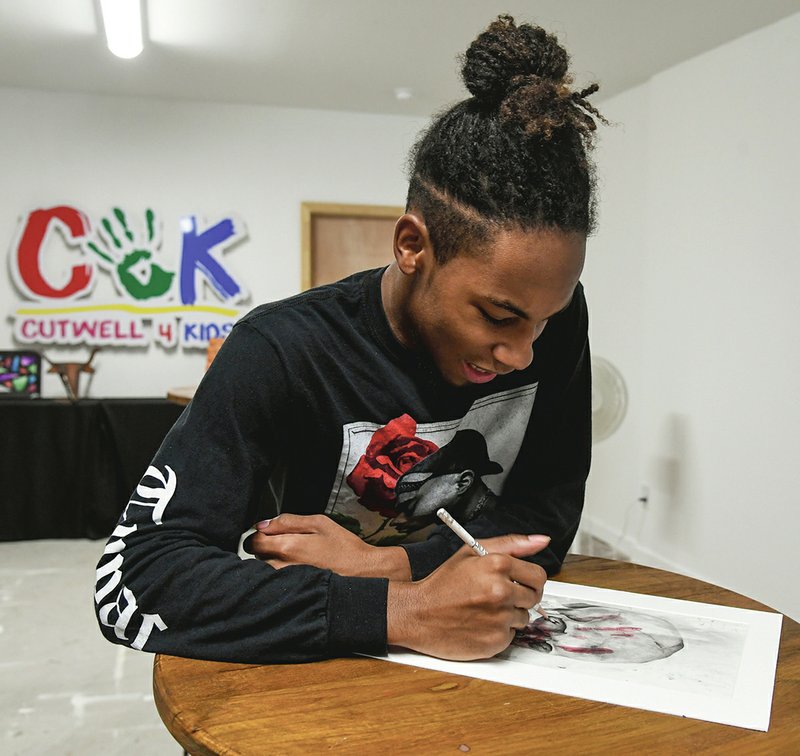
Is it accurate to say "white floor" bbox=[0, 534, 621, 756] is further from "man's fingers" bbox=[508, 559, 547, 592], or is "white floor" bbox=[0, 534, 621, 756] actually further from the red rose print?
"man's fingers" bbox=[508, 559, 547, 592]

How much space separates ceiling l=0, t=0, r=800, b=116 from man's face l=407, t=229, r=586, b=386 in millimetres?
2475

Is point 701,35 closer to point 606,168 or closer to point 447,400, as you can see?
point 606,168

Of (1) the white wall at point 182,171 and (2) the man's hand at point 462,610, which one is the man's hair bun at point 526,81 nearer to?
(2) the man's hand at point 462,610

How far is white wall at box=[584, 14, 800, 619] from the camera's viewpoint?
11.3 ft

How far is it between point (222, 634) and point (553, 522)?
539 millimetres

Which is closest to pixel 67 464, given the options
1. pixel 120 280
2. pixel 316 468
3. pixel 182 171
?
pixel 120 280

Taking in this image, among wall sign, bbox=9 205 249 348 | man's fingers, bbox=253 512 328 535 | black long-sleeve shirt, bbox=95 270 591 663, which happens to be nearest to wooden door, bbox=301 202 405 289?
wall sign, bbox=9 205 249 348

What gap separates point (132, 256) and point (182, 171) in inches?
26.7

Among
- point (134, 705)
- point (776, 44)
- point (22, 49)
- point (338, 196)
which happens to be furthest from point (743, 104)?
point (22, 49)

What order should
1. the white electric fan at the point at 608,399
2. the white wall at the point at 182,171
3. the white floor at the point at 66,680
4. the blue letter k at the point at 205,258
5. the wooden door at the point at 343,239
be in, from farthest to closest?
the wooden door at the point at 343,239, the blue letter k at the point at 205,258, the white wall at the point at 182,171, the white electric fan at the point at 608,399, the white floor at the point at 66,680

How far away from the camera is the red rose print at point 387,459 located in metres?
1.12

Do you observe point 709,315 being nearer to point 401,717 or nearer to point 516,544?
point 516,544

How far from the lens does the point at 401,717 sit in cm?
75

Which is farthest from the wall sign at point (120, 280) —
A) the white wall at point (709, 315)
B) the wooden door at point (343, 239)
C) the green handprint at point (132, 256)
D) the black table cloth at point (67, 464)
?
the white wall at point (709, 315)
